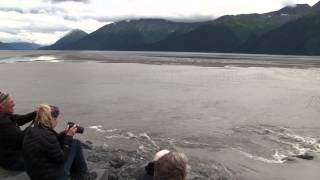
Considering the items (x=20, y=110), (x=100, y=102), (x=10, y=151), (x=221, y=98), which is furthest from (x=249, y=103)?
(x=10, y=151)

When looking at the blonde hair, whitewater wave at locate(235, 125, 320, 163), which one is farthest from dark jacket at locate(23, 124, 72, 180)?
whitewater wave at locate(235, 125, 320, 163)

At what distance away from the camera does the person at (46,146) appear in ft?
34.3

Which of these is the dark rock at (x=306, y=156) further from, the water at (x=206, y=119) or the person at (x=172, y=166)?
the person at (x=172, y=166)

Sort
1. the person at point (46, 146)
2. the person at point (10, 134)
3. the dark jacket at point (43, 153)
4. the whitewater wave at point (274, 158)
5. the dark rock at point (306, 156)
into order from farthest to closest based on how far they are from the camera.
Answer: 1. the dark rock at point (306, 156)
2. the whitewater wave at point (274, 158)
3. the person at point (10, 134)
4. the dark jacket at point (43, 153)
5. the person at point (46, 146)

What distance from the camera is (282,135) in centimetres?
2694

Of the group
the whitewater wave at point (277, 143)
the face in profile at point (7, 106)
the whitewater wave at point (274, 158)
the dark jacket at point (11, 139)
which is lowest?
the whitewater wave at point (277, 143)

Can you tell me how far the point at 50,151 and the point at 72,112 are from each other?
22.6 meters

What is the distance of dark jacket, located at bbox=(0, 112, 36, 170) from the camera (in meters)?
12.2

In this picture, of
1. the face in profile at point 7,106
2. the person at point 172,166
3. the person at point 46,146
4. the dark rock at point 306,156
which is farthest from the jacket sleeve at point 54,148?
the dark rock at point 306,156

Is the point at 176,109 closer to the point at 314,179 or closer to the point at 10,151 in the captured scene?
the point at 314,179

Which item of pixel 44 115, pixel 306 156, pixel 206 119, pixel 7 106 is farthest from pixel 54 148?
pixel 206 119

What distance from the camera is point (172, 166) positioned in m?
6.21

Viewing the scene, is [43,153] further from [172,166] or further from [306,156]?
[306,156]

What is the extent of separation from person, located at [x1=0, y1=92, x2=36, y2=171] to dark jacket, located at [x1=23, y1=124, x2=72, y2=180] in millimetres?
1517
